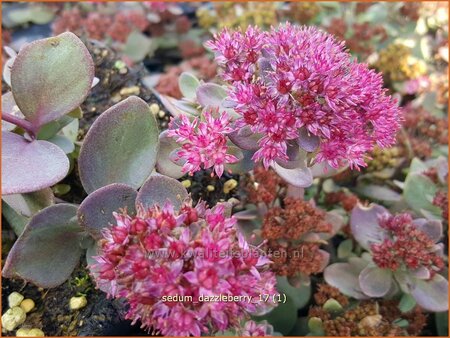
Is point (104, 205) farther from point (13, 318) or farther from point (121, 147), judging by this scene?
point (13, 318)

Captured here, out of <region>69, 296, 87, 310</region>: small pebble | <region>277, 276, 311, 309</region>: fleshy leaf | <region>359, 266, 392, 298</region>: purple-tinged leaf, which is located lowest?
<region>277, 276, 311, 309</region>: fleshy leaf

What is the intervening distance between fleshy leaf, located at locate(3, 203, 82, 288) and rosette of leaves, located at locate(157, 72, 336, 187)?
219mm

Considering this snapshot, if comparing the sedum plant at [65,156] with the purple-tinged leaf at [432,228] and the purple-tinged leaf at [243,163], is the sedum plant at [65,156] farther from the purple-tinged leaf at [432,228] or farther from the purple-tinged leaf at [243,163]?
the purple-tinged leaf at [432,228]

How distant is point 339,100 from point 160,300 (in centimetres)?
45

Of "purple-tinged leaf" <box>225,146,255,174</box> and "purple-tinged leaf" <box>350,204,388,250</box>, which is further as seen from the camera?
"purple-tinged leaf" <box>350,204,388,250</box>

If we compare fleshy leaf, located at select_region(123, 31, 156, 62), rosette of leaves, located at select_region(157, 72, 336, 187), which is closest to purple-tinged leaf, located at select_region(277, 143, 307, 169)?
rosette of leaves, located at select_region(157, 72, 336, 187)

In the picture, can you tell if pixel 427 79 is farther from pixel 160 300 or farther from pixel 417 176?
pixel 160 300

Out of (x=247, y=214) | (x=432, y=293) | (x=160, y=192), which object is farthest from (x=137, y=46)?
(x=432, y=293)

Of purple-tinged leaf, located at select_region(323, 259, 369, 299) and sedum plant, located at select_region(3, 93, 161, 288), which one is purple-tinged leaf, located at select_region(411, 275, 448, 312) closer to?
purple-tinged leaf, located at select_region(323, 259, 369, 299)

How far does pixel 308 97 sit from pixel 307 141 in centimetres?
8

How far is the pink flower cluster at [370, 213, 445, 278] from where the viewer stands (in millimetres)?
1241

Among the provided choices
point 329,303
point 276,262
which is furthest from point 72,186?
point 329,303

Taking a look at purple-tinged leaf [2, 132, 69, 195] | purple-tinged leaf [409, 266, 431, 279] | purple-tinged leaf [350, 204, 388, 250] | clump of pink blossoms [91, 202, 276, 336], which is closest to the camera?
clump of pink blossoms [91, 202, 276, 336]

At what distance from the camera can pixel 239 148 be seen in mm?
1066
